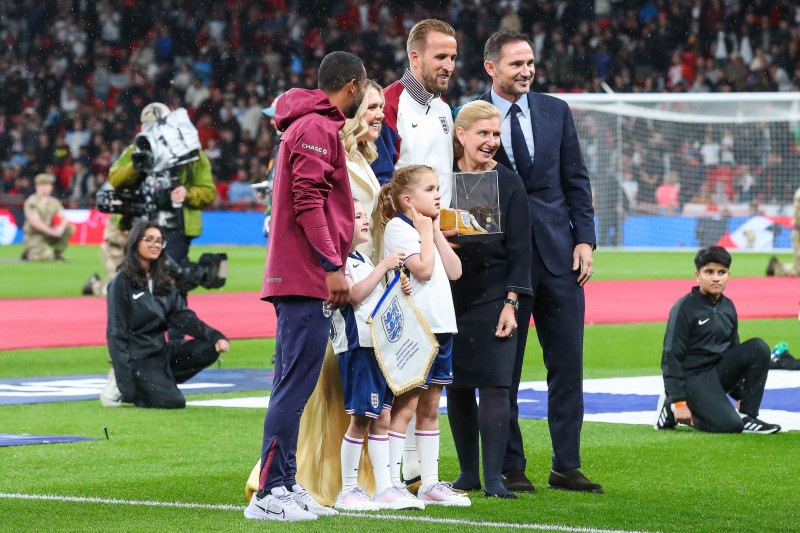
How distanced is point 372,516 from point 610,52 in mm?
32947

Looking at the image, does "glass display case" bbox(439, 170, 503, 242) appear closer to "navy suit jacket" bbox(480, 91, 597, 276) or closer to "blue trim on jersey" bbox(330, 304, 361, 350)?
"navy suit jacket" bbox(480, 91, 597, 276)

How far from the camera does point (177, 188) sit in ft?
38.7

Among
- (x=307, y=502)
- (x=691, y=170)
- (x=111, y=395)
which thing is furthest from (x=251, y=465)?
(x=691, y=170)

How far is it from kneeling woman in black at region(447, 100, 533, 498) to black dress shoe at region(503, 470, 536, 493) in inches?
6.5

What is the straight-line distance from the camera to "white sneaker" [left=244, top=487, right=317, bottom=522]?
5.77m

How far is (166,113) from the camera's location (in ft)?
39.4

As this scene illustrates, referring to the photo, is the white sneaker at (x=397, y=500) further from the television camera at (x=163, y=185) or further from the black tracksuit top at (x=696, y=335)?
the television camera at (x=163, y=185)

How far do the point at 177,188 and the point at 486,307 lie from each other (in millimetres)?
5717

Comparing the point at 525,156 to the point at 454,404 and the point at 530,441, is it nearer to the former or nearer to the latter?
the point at 454,404

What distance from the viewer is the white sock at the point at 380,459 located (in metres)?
6.21

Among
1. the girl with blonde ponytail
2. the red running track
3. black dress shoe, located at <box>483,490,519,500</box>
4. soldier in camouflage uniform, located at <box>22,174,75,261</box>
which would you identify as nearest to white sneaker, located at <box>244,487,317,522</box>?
the girl with blonde ponytail

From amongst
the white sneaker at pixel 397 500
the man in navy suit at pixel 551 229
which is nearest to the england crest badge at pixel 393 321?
the white sneaker at pixel 397 500

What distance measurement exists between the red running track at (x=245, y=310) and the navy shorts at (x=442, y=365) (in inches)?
339

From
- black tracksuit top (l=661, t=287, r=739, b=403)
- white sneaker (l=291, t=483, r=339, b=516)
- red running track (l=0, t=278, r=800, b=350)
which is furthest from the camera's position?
red running track (l=0, t=278, r=800, b=350)
